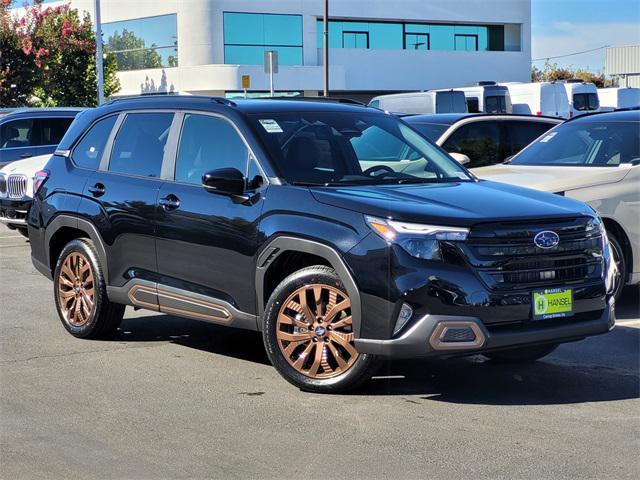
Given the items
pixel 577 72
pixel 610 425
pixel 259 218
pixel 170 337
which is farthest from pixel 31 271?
pixel 577 72

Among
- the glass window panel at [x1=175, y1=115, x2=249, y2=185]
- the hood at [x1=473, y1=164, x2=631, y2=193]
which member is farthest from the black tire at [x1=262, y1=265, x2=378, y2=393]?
the hood at [x1=473, y1=164, x2=631, y2=193]

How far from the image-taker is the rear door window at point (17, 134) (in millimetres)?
16609

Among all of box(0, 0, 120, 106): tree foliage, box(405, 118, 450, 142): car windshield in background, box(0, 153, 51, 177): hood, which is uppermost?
box(0, 0, 120, 106): tree foliage

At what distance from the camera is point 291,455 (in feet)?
16.5

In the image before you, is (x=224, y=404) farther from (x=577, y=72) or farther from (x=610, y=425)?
(x=577, y=72)

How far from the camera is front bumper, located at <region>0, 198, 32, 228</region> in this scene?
1367 cm

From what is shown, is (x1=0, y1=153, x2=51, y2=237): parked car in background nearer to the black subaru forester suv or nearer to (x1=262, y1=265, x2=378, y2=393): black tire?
the black subaru forester suv

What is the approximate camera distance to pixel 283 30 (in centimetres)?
4262

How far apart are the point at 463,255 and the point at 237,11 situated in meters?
36.8

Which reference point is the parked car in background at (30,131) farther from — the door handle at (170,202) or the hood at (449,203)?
the hood at (449,203)

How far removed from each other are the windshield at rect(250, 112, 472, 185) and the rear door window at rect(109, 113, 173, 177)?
88 cm

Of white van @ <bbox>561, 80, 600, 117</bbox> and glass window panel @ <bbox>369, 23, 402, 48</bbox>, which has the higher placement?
glass window panel @ <bbox>369, 23, 402, 48</bbox>

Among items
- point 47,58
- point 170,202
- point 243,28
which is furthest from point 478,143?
point 243,28

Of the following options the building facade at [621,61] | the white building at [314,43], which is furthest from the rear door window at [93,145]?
the building facade at [621,61]
